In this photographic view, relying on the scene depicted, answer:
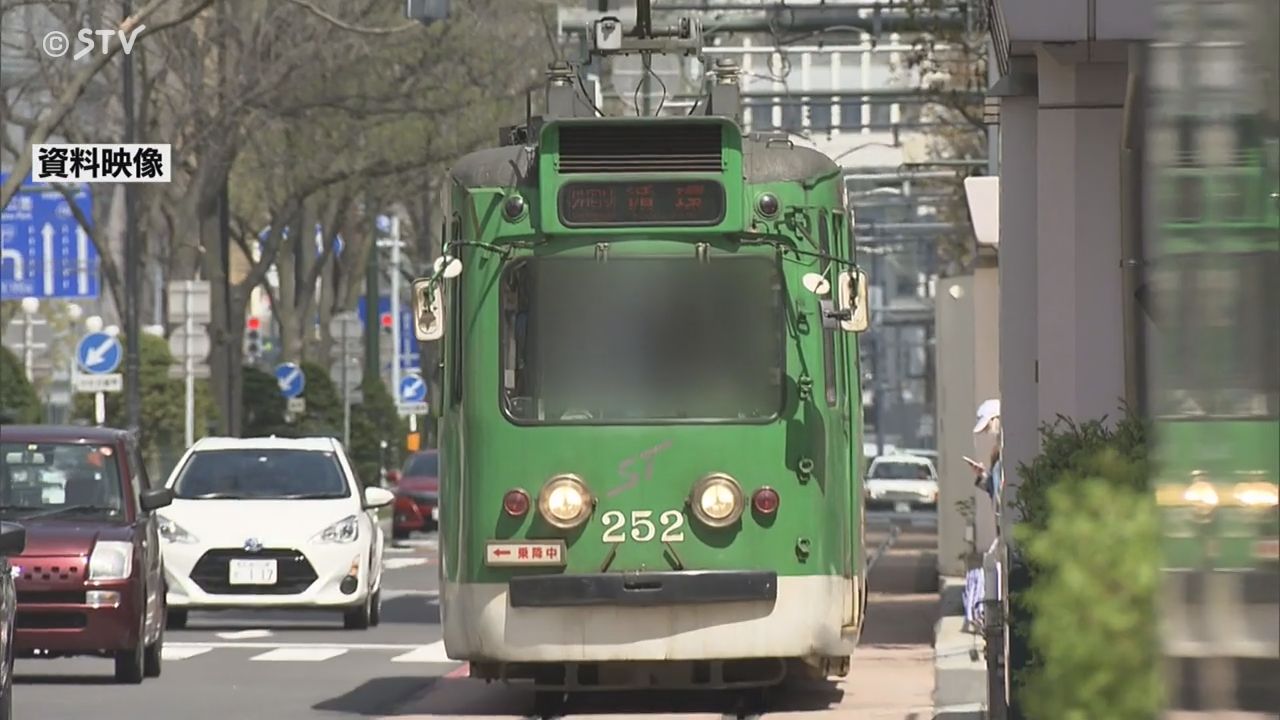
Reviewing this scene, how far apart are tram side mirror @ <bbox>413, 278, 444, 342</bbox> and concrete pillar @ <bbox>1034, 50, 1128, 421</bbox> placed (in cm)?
324

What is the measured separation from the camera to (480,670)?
51.4ft

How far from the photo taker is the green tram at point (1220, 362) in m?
2.98

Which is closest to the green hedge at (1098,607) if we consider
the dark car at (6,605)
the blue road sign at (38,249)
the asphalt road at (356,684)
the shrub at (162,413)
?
the dark car at (6,605)

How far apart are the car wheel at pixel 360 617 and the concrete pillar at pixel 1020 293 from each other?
35.7 feet

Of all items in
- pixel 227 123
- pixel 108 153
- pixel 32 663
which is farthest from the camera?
pixel 227 123

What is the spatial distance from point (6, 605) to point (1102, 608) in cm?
680

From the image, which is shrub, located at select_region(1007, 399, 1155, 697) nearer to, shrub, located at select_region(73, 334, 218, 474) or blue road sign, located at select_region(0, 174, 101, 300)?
shrub, located at select_region(73, 334, 218, 474)

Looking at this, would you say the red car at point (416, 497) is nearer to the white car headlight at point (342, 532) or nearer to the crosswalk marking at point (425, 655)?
the white car headlight at point (342, 532)

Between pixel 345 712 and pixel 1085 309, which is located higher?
pixel 1085 309

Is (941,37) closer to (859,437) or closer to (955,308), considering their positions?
(955,308)

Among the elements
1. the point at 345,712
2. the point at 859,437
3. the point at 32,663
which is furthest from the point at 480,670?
the point at 32,663

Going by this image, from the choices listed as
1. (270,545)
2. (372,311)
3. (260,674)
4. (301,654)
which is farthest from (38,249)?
(260,674)

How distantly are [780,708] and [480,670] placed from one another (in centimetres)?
167

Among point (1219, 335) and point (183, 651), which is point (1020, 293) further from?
point (1219, 335)
